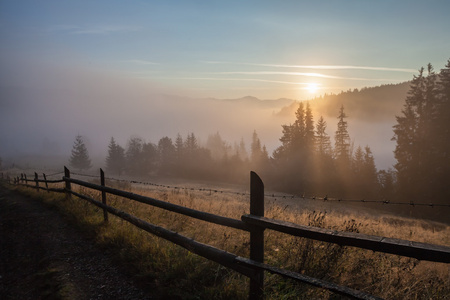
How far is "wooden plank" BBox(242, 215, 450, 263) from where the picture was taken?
7.40 feet

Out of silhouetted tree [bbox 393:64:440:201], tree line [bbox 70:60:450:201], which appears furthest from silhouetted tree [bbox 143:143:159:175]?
silhouetted tree [bbox 393:64:440:201]

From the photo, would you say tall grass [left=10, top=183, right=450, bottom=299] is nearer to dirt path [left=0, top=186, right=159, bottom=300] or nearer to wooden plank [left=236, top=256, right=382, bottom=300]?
dirt path [left=0, top=186, right=159, bottom=300]

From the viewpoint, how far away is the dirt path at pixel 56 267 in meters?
4.58

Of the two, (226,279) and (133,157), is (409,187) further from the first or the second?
(133,157)

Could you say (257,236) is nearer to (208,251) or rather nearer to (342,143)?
(208,251)

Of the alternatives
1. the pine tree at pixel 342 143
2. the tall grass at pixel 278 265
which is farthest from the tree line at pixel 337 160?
the tall grass at pixel 278 265

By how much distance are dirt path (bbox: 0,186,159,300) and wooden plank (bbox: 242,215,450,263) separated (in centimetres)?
276

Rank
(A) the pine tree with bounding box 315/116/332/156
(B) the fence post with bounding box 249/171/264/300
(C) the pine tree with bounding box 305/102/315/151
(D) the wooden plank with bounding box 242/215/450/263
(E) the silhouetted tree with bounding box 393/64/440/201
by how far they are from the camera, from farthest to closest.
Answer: (A) the pine tree with bounding box 315/116/332/156, (C) the pine tree with bounding box 305/102/315/151, (E) the silhouetted tree with bounding box 393/64/440/201, (B) the fence post with bounding box 249/171/264/300, (D) the wooden plank with bounding box 242/215/450/263

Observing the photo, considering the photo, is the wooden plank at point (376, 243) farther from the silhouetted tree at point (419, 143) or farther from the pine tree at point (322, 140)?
the pine tree at point (322, 140)

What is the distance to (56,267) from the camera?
5480 millimetres

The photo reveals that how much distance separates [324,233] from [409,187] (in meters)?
39.4

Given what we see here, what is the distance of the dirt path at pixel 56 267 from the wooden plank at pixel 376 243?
2.76m

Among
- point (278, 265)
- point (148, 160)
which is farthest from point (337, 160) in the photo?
point (148, 160)

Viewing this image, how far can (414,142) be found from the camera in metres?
34.6
